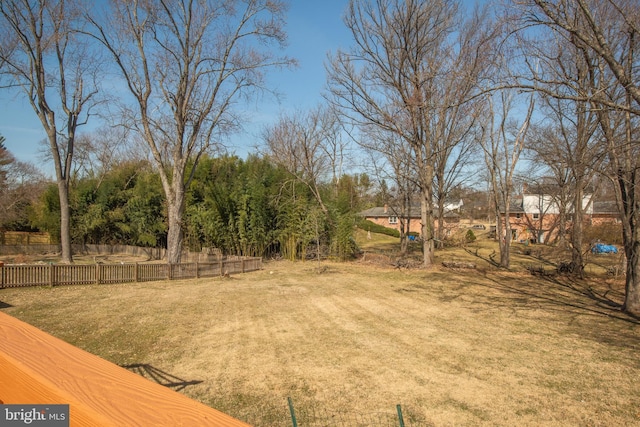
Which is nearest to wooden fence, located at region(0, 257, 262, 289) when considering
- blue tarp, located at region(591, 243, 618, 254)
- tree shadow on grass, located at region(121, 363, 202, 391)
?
tree shadow on grass, located at region(121, 363, 202, 391)

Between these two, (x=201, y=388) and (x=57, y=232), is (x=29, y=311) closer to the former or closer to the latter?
(x=201, y=388)

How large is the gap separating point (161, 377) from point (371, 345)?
3553mm

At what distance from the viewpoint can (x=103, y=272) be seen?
42.7ft

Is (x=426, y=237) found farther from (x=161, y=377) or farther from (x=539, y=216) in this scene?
(x=539, y=216)

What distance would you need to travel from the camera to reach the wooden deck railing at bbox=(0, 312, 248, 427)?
809 millimetres

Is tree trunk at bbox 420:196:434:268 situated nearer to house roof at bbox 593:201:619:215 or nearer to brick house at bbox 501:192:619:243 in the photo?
brick house at bbox 501:192:619:243

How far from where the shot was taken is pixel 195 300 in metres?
10.8

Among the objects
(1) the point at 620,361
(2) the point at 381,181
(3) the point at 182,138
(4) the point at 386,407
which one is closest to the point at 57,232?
(3) the point at 182,138

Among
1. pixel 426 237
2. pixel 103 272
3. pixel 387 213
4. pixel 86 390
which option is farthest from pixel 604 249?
pixel 86 390

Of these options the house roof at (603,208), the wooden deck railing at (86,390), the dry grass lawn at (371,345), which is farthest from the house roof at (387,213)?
the wooden deck railing at (86,390)

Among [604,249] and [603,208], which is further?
[603,208]

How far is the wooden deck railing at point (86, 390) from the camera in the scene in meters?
0.81

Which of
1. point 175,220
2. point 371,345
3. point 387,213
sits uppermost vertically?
point 387,213

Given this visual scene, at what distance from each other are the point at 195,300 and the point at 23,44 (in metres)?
16.5
